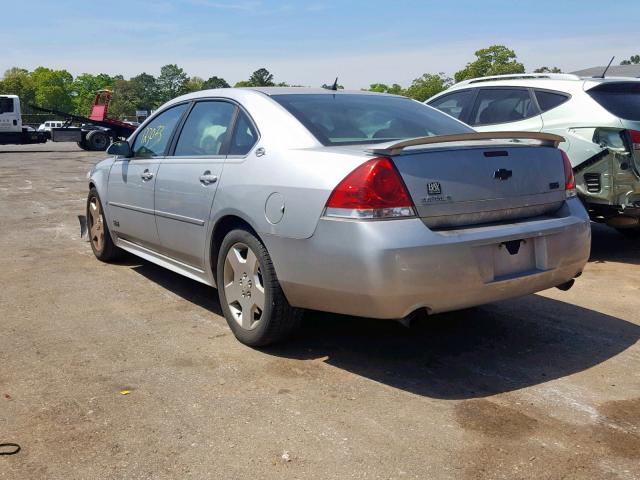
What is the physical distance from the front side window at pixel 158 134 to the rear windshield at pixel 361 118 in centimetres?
117

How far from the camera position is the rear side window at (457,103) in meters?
7.62

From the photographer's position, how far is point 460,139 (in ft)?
11.6

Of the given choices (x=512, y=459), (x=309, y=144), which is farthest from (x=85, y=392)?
(x=512, y=459)

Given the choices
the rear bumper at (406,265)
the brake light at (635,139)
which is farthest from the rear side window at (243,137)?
the brake light at (635,139)

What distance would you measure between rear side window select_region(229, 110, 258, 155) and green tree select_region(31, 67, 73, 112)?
117m

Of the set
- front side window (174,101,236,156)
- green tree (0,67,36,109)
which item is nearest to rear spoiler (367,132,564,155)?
front side window (174,101,236,156)

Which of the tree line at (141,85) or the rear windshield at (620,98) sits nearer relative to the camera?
the rear windshield at (620,98)

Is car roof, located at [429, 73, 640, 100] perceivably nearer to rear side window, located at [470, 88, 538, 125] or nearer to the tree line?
rear side window, located at [470, 88, 538, 125]

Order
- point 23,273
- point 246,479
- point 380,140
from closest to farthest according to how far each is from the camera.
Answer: point 246,479
point 380,140
point 23,273

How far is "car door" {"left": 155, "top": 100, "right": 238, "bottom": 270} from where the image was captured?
14.2 feet

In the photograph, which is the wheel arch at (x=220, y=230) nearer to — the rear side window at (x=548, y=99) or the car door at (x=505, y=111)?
the car door at (x=505, y=111)

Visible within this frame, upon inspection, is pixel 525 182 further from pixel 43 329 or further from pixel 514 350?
pixel 43 329

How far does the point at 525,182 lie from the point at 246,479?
222 centimetres

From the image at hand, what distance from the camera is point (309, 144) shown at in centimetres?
373
